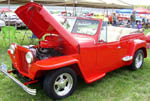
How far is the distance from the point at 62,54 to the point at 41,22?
2.54 ft

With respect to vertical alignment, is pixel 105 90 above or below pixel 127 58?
below

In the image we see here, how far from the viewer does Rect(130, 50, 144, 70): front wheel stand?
4.61m

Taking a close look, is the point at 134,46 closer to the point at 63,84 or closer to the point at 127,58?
the point at 127,58

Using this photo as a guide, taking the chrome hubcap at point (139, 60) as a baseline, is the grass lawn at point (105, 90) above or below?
below

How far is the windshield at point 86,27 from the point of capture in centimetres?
369

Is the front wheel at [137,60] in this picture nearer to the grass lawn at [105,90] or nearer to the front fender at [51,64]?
the grass lawn at [105,90]

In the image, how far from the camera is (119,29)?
5188 millimetres

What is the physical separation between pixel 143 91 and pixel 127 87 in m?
0.34

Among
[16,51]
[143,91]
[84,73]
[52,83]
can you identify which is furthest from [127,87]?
[16,51]

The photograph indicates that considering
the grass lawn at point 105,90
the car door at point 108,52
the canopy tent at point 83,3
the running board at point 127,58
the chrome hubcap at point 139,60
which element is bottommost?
the grass lawn at point 105,90

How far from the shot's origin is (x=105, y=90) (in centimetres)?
349

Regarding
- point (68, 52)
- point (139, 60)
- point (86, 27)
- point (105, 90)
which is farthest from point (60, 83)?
point (139, 60)

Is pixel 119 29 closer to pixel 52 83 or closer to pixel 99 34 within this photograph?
pixel 99 34

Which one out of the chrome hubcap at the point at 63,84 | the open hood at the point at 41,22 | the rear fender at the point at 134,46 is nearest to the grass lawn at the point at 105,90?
the chrome hubcap at the point at 63,84
